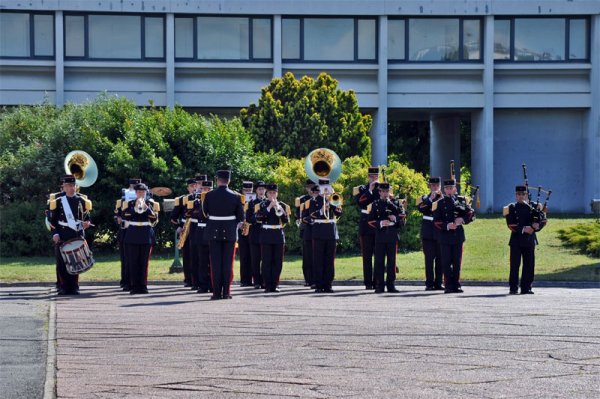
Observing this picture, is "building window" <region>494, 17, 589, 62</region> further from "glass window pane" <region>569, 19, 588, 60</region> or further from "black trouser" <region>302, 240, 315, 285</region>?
"black trouser" <region>302, 240, 315, 285</region>

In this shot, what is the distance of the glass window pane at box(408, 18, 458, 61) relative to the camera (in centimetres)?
4681

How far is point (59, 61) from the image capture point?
1761 inches

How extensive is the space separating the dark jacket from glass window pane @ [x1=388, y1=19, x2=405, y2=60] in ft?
90.7

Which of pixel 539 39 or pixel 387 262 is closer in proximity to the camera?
pixel 387 262

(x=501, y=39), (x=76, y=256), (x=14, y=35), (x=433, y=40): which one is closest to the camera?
(x=76, y=256)

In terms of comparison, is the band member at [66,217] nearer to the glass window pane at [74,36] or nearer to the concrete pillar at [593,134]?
the glass window pane at [74,36]

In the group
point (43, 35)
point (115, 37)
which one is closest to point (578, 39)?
point (115, 37)

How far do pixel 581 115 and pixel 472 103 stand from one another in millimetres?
4419

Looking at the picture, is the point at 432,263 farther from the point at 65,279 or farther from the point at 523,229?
the point at 65,279

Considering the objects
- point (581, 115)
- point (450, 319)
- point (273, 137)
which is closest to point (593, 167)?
point (581, 115)

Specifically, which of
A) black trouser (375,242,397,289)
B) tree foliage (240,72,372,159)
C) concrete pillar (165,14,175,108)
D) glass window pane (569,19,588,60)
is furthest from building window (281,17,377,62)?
black trouser (375,242,397,289)

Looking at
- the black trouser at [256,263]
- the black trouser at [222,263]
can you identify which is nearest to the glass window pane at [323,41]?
the black trouser at [256,263]

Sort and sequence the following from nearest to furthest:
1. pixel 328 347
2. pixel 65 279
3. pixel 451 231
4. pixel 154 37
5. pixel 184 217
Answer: pixel 328 347 → pixel 65 279 → pixel 451 231 → pixel 184 217 → pixel 154 37

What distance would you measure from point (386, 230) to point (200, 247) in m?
3.32
